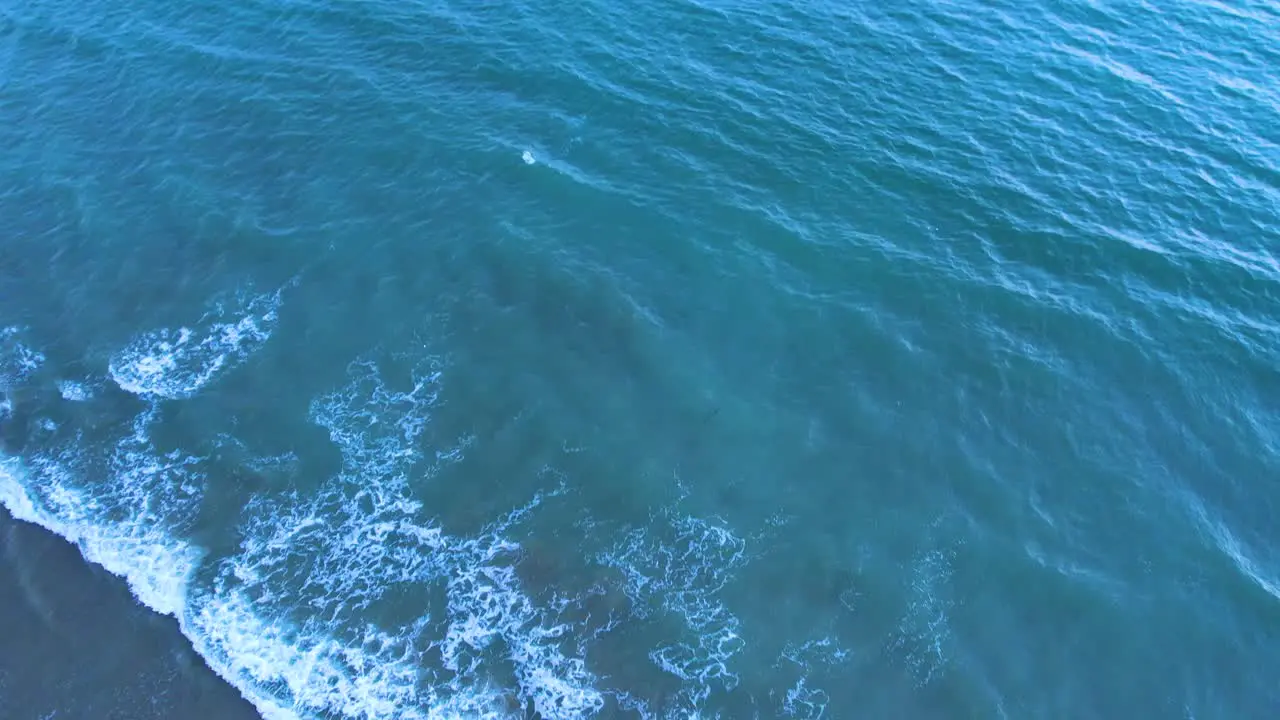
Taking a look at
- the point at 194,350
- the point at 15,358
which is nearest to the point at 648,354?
the point at 194,350

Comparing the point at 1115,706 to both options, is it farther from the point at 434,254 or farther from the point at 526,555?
the point at 434,254

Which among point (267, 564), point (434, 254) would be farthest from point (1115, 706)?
point (434, 254)

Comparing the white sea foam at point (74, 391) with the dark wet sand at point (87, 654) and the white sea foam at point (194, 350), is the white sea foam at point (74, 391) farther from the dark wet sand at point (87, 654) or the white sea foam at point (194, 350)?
the dark wet sand at point (87, 654)

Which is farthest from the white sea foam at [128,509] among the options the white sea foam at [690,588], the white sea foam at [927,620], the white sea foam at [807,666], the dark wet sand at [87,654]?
the white sea foam at [927,620]

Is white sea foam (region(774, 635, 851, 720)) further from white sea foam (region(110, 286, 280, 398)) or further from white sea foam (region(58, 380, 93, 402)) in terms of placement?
white sea foam (region(58, 380, 93, 402))

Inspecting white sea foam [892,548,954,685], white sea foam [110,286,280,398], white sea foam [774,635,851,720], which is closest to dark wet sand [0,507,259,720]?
white sea foam [110,286,280,398]
